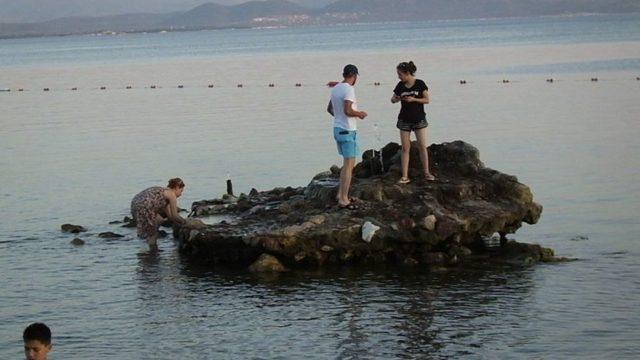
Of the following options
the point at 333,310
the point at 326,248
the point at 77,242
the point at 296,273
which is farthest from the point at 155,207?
the point at 333,310

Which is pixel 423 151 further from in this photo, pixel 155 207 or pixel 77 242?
pixel 77 242

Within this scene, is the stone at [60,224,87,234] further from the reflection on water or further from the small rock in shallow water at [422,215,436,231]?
the small rock in shallow water at [422,215,436,231]

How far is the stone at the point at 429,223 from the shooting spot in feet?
65.4

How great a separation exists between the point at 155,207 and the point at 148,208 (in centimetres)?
12

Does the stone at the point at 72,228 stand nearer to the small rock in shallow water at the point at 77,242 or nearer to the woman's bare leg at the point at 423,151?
the small rock in shallow water at the point at 77,242

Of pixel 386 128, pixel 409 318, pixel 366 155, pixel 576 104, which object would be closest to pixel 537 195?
pixel 366 155

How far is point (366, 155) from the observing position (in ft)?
74.5

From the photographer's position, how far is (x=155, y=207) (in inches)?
846

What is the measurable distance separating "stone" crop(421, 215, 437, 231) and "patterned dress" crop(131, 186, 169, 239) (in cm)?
464

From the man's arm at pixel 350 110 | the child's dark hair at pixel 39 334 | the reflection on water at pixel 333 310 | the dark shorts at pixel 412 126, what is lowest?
the reflection on water at pixel 333 310

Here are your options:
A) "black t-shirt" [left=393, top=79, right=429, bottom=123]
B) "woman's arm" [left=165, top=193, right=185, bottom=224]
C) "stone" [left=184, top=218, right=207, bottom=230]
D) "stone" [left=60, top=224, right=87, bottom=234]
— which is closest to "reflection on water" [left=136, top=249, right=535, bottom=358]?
"stone" [left=184, top=218, right=207, bottom=230]

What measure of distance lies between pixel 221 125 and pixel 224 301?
29.0m

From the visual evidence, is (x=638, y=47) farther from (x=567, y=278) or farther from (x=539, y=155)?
(x=567, y=278)

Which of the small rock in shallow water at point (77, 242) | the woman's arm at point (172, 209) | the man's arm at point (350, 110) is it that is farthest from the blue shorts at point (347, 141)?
the small rock in shallow water at point (77, 242)
